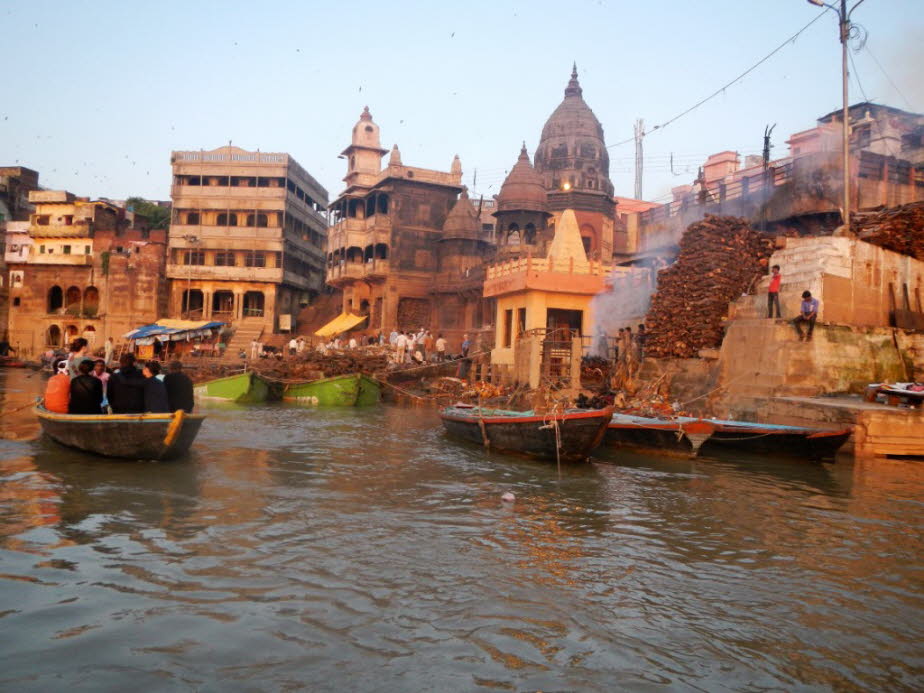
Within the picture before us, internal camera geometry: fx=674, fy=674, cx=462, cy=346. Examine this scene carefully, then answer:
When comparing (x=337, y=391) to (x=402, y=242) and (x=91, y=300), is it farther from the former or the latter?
(x=91, y=300)

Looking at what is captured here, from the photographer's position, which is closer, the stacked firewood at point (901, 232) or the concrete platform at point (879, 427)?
the concrete platform at point (879, 427)

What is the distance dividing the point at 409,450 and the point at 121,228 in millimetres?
47155

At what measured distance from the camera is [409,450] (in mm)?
14438

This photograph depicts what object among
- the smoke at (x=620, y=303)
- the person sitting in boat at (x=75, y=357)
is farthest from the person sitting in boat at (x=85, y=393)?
the smoke at (x=620, y=303)

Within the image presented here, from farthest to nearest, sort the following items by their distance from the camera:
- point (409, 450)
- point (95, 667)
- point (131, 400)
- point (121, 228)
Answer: point (121, 228), point (409, 450), point (131, 400), point (95, 667)

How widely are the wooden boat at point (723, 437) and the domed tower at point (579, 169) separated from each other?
23.8 m

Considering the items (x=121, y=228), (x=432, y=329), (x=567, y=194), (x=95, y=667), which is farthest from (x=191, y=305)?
(x=95, y=667)

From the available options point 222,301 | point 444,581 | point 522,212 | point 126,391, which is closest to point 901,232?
point 522,212

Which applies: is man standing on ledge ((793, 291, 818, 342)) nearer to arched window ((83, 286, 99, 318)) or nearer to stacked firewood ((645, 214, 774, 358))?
stacked firewood ((645, 214, 774, 358))

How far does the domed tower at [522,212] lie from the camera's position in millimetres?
33531

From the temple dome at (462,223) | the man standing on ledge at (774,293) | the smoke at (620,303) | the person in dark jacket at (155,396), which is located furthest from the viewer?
the temple dome at (462,223)

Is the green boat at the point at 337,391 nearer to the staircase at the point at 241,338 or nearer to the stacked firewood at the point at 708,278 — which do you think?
the stacked firewood at the point at 708,278

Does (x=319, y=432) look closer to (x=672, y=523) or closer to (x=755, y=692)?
(x=672, y=523)

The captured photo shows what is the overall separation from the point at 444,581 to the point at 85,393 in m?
7.78
